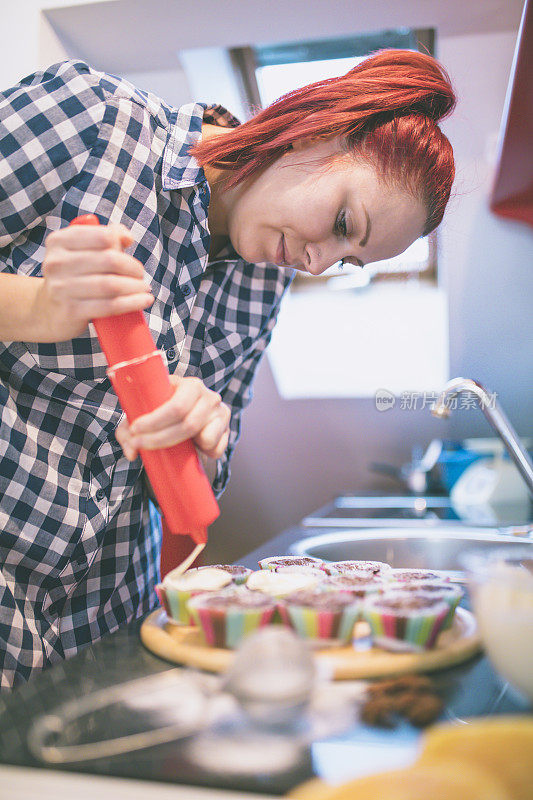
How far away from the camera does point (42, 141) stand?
0.84m

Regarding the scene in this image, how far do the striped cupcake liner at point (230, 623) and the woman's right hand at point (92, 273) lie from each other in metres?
0.29

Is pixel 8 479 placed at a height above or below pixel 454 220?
below

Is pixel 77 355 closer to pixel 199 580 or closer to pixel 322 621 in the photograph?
pixel 199 580

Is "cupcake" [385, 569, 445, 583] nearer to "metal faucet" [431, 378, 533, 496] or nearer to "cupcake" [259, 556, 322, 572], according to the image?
"cupcake" [259, 556, 322, 572]

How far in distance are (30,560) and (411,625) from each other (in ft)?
1.89

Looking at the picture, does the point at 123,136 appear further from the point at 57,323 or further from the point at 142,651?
the point at 142,651

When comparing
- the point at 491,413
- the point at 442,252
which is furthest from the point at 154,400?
the point at 442,252

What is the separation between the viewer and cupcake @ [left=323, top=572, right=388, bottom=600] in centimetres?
65

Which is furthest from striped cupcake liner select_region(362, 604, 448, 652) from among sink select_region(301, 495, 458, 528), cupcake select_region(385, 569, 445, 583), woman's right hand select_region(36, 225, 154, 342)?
sink select_region(301, 495, 458, 528)

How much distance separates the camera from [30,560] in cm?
93

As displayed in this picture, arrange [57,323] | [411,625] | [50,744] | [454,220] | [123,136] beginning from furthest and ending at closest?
[454,220], [123,136], [57,323], [411,625], [50,744]

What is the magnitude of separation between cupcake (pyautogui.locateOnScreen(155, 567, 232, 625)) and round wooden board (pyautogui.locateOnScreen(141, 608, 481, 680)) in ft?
0.06

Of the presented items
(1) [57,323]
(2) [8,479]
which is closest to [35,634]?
(2) [8,479]

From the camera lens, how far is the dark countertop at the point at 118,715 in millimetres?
407
